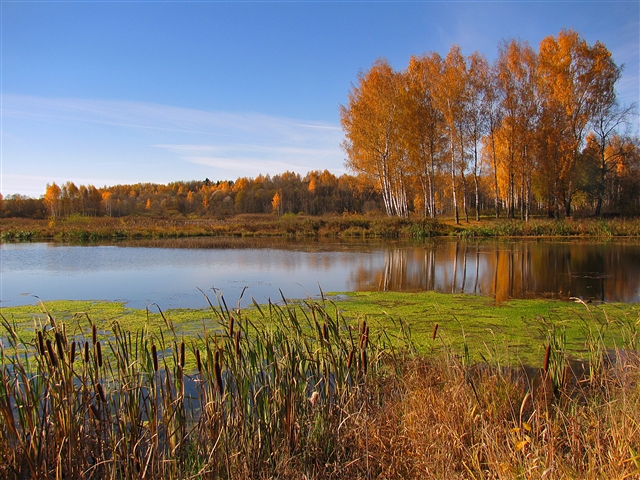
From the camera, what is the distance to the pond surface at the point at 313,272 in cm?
986

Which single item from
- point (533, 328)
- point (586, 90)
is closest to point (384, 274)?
point (533, 328)

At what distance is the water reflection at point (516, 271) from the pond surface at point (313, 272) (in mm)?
24

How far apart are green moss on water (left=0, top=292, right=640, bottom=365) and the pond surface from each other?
882mm

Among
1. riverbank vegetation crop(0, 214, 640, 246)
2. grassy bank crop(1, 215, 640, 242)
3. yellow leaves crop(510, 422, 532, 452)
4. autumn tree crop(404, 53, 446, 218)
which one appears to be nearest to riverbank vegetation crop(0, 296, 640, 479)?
yellow leaves crop(510, 422, 532, 452)

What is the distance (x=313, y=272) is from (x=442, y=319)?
6.43 m

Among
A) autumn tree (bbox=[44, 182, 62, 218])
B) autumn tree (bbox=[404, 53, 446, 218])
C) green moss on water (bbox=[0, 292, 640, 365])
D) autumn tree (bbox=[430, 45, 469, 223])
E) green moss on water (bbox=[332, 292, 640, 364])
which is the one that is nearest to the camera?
green moss on water (bbox=[332, 292, 640, 364])

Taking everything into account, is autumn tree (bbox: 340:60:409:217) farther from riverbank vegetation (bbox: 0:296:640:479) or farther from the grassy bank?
riverbank vegetation (bbox: 0:296:640:479)

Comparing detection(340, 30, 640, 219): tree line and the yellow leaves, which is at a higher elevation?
detection(340, 30, 640, 219): tree line

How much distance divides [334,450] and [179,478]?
3.02 feet

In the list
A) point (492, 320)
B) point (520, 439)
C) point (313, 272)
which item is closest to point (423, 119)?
point (313, 272)

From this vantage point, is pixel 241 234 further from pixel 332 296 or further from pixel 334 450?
pixel 334 450

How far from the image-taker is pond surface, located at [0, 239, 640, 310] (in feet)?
32.3

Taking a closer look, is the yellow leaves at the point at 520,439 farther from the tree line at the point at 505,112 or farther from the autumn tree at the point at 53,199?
the autumn tree at the point at 53,199

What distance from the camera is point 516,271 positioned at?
42.6 ft
